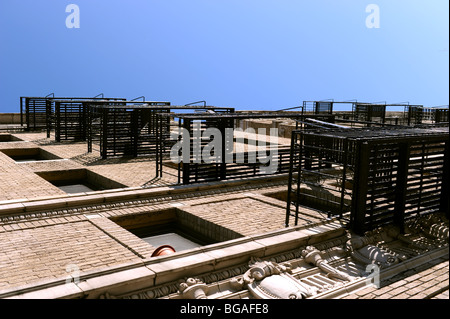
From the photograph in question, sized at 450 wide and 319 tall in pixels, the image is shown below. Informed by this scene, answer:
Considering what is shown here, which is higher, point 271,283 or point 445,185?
point 445,185

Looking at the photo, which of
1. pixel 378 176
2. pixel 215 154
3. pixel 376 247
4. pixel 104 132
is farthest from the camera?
pixel 104 132

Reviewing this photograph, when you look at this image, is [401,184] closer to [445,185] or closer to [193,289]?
[445,185]

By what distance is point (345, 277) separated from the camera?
24.8 feet

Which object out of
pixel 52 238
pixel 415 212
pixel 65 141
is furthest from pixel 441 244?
pixel 65 141

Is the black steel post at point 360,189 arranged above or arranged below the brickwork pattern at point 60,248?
above

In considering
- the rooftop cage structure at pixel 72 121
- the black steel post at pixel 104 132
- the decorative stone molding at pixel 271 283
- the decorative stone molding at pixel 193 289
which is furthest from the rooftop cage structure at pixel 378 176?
the rooftop cage structure at pixel 72 121

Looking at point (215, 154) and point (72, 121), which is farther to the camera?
point (72, 121)

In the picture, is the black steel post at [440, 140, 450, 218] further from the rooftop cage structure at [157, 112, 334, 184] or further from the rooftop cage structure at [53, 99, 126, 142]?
the rooftop cage structure at [53, 99, 126, 142]

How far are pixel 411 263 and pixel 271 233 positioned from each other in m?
2.41

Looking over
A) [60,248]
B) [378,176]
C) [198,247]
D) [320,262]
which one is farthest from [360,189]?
[60,248]

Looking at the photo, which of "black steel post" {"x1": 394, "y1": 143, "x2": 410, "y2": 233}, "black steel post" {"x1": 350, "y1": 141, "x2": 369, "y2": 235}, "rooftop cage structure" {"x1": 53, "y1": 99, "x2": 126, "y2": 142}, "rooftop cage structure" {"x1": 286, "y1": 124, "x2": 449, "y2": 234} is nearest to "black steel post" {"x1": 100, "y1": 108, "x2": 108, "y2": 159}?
"rooftop cage structure" {"x1": 53, "y1": 99, "x2": 126, "y2": 142}

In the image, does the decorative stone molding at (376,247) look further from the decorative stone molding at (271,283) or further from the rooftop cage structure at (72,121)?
the rooftop cage structure at (72,121)

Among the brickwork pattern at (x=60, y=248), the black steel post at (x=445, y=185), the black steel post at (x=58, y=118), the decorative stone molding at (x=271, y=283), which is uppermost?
the black steel post at (x=58, y=118)
